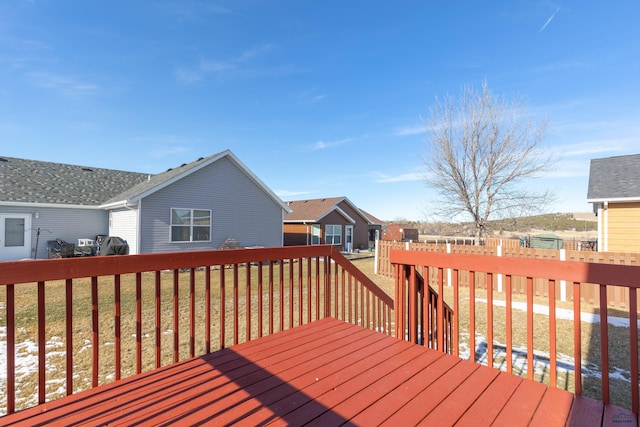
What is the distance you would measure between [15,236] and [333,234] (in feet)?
54.7

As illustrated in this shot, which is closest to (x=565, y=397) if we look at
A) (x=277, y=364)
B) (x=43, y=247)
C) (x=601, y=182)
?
(x=277, y=364)

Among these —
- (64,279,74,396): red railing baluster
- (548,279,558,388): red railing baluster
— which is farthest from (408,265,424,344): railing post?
(64,279,74,396): red railing baluster

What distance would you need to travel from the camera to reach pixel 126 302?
627cm

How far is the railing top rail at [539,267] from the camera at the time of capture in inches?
63.6

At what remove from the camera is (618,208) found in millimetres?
8562

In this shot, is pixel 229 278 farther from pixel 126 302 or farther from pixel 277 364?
pixel 277 364

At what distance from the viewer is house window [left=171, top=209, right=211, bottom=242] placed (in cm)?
1170

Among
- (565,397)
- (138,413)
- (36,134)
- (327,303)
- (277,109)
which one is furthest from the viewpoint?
(277,109)

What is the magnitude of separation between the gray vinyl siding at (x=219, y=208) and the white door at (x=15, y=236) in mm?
4987

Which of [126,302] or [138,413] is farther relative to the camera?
[126,302]

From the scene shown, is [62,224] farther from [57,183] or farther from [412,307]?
[412,307]

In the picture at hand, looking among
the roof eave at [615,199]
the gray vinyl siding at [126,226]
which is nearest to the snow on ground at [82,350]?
the gray vinyl siding at [126,226]

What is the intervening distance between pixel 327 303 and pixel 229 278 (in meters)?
7.10

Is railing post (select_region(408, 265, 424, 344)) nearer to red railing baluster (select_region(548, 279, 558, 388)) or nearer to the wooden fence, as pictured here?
red railing baluster (select_region(548, 279, 558, 388))
